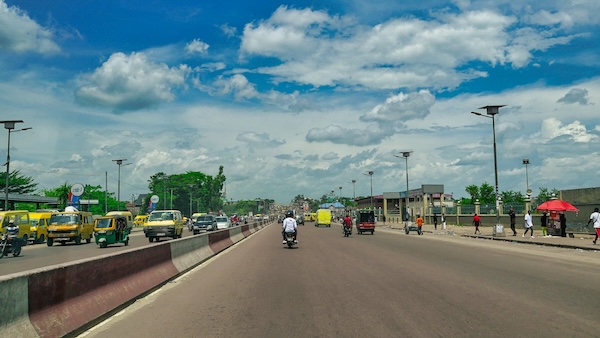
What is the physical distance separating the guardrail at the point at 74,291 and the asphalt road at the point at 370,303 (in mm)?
286

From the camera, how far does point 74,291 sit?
7359 millimetres

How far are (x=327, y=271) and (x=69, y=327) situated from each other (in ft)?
31.0

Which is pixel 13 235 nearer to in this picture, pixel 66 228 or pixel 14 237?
pixel 14 237

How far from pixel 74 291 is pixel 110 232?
23.1m

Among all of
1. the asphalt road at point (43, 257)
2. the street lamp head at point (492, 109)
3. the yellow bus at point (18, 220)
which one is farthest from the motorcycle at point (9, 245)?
the street lamp head at point (492, 109)

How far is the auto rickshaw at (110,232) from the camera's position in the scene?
95.3 feet

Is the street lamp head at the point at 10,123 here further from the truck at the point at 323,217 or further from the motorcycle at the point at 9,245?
the truck at the point at 323,217

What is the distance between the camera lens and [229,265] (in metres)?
17.9

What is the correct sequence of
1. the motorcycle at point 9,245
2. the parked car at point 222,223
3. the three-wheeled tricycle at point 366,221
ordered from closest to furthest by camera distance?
the motorcycle at point 9,245, the three-wheeled tricycle at point 366,221, the parked car at point 222,223

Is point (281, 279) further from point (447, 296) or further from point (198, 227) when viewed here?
point (198, 227)

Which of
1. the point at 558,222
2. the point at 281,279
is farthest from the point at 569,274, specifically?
the point at 558,222

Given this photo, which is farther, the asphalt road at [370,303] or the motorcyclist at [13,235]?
the motorcyclist at [13,235]

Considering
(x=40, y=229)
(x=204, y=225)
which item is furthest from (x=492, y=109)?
(x=40, y=229)

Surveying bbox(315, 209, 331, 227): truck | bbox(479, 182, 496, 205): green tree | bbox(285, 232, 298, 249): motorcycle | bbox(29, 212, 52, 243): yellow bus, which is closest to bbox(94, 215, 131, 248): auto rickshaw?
bbox(29, 212, 52, 243): yellow bus
